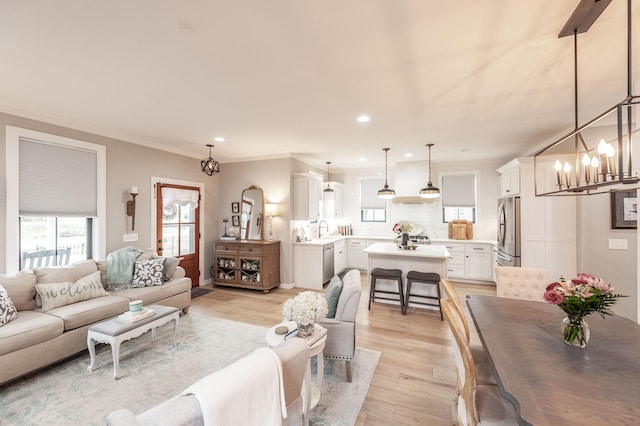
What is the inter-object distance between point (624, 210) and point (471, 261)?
269 cm

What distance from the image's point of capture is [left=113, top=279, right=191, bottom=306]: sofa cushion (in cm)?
354

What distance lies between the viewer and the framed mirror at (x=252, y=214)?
5705mm

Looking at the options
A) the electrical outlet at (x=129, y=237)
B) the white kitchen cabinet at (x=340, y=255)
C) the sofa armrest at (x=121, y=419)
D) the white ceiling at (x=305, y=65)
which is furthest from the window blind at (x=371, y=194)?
the sofa armrest at (x=121, y=419)

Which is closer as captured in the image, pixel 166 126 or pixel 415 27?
pixel 415 27

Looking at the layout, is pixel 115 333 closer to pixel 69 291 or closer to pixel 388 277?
pixel 69 291

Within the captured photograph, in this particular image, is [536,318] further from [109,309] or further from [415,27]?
[109,309]

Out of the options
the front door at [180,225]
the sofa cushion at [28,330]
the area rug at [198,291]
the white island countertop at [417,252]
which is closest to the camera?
the sofa cushion at [28,330]

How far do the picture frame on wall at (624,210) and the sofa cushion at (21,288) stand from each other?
690 cm

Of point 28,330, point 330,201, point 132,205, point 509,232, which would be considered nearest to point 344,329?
point 28,330

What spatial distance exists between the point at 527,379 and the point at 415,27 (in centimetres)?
208

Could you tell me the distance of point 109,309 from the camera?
3.16 metres

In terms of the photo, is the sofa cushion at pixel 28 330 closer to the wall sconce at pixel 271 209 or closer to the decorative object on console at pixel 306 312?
the decorative object on console at pixel 306 312

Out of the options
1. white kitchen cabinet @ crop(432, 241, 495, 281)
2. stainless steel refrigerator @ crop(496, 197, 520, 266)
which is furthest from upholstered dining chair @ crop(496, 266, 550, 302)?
white kitchen cabinet @ crop(432, 241, 495, 281)

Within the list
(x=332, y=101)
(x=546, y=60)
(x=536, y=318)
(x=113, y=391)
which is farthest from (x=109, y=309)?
(x=546, y=60)
